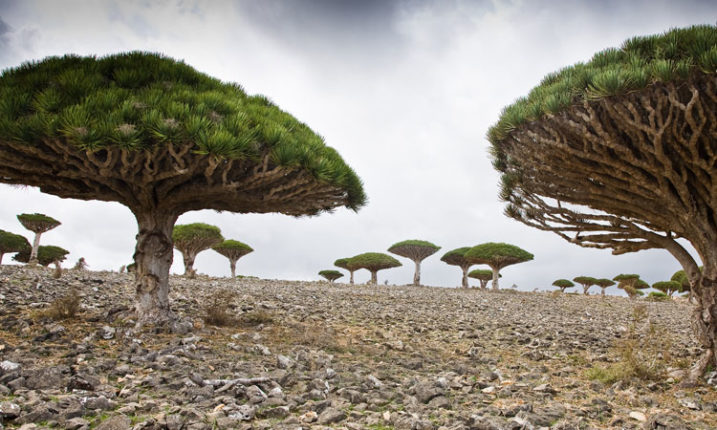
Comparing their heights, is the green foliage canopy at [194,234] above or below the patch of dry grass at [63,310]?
above

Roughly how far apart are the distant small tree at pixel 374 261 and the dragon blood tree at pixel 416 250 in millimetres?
3206

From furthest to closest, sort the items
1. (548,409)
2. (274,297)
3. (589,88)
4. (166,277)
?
(274,297) < (166,277) < (589,88) < (548,409)

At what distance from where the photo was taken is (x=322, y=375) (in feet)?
20.8

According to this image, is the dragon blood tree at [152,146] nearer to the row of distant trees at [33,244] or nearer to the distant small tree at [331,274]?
the row of distant trees at [33,244]

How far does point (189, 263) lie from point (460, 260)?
28711mm

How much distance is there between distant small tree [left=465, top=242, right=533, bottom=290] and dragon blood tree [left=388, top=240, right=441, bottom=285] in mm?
5900

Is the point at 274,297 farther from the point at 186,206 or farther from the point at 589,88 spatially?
the point at 589,88

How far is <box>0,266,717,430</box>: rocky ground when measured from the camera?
182 inches

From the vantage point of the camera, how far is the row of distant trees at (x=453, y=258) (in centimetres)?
3559

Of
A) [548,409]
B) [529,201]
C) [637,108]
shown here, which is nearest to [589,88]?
[637,108]

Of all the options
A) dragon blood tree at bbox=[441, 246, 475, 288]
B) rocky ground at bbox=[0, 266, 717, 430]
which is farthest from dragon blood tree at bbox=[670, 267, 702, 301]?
rocky ground at bbox=[0, 266, 717, 430]

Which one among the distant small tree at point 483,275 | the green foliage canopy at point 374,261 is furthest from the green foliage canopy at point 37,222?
the distant small tree at point 483,275

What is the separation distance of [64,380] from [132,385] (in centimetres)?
85

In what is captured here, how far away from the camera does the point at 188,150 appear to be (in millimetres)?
7828
